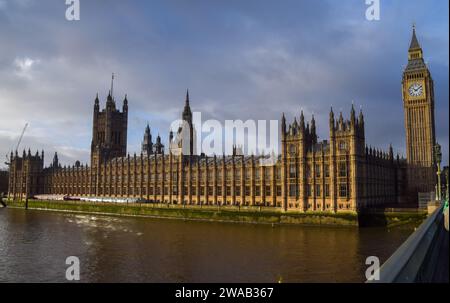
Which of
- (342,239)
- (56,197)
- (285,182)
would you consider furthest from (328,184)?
(56,197)

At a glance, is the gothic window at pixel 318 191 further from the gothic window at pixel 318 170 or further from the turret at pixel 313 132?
the turret at pixel 313 132

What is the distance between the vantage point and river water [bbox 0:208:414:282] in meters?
36.8

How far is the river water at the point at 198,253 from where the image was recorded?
3678 centimetres

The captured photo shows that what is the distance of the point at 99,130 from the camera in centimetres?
18000

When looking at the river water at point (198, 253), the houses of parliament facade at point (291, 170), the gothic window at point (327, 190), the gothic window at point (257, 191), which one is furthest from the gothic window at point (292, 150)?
the river water at point (198, 253)

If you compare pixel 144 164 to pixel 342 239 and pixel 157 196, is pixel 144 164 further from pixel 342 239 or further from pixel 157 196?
pixel 342 239

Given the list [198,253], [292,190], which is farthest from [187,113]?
[198,253]

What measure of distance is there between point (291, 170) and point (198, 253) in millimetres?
44851

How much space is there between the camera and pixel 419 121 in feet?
373

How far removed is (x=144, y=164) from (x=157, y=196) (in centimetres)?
1423

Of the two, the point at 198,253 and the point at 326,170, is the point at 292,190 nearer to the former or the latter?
the point at 326,170

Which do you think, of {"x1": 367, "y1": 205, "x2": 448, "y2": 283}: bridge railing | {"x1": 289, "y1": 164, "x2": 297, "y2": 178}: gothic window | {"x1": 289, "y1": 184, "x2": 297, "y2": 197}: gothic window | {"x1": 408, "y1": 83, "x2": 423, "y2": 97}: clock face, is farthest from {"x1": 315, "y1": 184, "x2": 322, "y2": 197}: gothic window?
{"x1": 367, "y1": 205, "x2": 448, "y2": 283}: bridge railing
